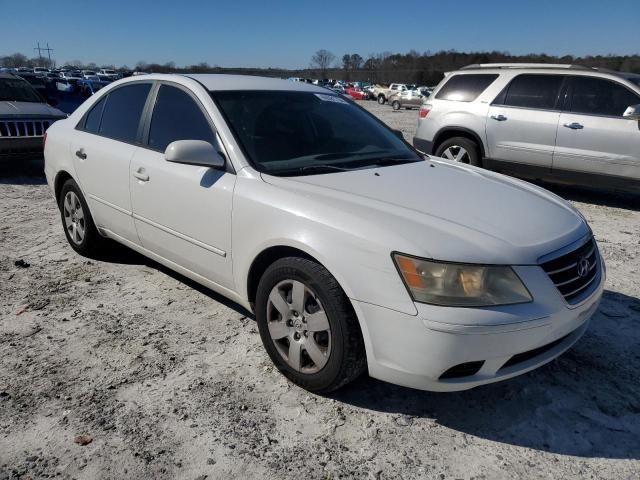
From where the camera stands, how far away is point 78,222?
4.71 m

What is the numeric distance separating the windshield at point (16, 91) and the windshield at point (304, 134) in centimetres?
732

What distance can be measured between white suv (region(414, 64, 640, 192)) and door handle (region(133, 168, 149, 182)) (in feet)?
17.9

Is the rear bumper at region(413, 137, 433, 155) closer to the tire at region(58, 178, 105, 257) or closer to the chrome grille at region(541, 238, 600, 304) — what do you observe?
the tire at region(58, 178, 105, 257)

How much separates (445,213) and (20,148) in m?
7.75

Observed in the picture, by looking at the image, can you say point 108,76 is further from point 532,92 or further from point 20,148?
point 532,92

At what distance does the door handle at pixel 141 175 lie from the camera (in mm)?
3587

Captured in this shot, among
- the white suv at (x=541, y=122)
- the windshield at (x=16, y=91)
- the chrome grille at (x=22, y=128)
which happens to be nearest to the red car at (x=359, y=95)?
the windshield at (x=16, y=91)

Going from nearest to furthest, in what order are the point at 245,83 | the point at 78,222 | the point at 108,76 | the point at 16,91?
the point at 245,83 < the point at 78,222 < the point at 16,91 < the point at 108,76

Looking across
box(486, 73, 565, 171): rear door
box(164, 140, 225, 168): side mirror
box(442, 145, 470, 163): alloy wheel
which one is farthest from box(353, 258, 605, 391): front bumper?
box(442, 145, 470, 163): alloy wheel

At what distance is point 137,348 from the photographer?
3.29 metres

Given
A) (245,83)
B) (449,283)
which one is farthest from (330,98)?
(449,283)

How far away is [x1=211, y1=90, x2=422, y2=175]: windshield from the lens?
3168 millimetres

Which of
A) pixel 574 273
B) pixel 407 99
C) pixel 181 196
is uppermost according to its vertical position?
pixel 181 196

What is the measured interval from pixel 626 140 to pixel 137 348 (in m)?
6.17
